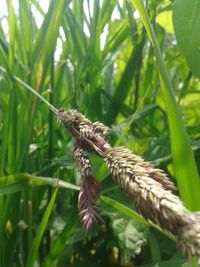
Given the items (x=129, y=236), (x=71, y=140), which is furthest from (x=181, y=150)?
(x=71, y=140)

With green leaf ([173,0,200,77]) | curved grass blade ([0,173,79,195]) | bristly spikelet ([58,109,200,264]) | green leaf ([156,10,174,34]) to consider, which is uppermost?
green leaf ([156,10,174,34])

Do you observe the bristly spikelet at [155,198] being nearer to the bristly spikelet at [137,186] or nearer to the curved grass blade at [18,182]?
the bristly spikelet at [137,186]

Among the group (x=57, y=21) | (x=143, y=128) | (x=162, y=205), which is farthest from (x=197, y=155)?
(x=162, y=205)

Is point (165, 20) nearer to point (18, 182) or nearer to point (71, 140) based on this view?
point (71, 140)

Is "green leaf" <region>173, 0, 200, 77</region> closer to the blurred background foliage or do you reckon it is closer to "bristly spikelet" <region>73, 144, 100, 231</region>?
the blurred background foliage

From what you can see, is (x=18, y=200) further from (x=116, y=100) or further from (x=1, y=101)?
(x=116, y=100)

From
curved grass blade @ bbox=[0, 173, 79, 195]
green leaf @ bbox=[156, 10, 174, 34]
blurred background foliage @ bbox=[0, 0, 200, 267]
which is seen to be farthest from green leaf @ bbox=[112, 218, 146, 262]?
green leaf @ bbox=[156, 10, 174, 34]
